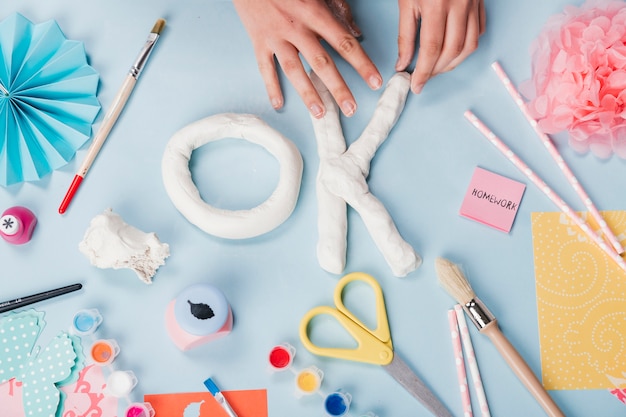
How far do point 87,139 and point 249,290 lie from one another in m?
0.33

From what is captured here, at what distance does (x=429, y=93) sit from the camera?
0.88 metres

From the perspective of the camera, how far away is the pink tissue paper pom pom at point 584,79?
801 mm

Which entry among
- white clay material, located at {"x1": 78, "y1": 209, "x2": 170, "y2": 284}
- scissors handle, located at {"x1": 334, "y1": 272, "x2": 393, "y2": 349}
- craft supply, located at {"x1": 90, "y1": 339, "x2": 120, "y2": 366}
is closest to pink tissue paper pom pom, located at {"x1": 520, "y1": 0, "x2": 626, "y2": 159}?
scissors handle, located at {"x1": 334, "y1": 272, "x2": 393, "y2": 349}

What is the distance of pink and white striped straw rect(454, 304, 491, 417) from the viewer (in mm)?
771

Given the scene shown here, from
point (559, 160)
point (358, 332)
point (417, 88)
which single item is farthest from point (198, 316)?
point (559, 160)

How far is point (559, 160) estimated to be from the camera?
0.85m

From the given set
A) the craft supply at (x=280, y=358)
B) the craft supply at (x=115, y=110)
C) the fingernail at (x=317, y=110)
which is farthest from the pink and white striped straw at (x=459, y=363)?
the craft supply at (x=115, y=110)


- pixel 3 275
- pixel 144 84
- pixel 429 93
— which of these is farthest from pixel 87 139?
pixel 429 93

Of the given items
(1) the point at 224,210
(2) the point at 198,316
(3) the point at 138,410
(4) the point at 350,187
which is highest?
(4) the point at 350,187

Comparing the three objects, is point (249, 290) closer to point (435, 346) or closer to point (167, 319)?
point (167, 319)

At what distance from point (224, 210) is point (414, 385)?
13.7 inches

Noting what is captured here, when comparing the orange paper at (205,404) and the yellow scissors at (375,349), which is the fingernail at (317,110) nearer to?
the yellow scissors at (375,349)

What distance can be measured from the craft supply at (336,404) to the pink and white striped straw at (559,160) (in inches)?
17.2

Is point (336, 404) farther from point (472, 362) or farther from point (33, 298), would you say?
point (33, 298)
